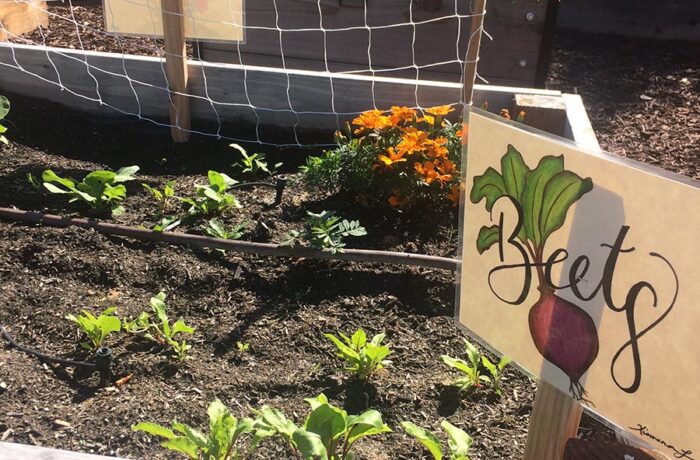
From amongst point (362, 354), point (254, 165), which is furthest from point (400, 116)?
point (362, 354)

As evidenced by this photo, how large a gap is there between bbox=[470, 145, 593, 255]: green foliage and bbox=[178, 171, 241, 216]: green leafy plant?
1711mm

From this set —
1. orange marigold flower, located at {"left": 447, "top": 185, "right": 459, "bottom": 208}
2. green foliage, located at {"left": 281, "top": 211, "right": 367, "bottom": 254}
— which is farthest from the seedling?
orange marigold flower, located at {"left": 447, "top": 185, "right": 459, "bottom": 208}

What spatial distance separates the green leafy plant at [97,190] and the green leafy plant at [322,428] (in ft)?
4.87

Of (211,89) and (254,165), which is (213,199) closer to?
(254,165)

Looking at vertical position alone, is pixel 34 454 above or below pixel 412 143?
below

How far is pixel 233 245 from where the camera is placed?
2.69 meters

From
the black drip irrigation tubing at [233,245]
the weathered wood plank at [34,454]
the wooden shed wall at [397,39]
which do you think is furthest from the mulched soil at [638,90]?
the weathered wood plank at [34,454]

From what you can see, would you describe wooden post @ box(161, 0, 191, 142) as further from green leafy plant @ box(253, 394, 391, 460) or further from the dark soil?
green leafy plant @ box(253, 394, 391, 460)

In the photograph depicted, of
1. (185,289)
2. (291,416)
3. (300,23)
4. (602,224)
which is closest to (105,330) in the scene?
(185,289)

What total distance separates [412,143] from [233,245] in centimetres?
75

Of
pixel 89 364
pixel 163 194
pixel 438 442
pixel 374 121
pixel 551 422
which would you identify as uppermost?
pixel 374 121

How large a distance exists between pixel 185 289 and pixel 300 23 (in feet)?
8.89

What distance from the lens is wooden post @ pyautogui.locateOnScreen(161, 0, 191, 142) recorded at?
10.8 ft

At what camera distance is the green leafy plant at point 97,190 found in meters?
2.85
